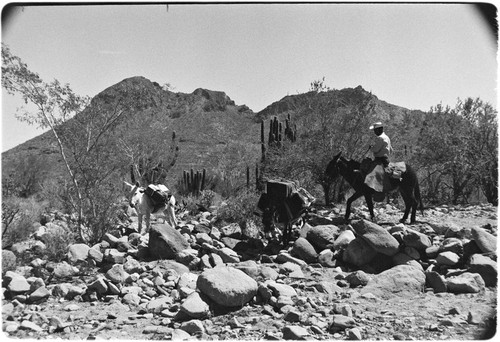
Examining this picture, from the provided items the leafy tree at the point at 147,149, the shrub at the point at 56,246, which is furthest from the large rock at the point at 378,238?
the leafy tree at the point at 147,149

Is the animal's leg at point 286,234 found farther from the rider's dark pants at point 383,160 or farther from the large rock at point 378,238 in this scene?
the rider's dark pants at point 383,160

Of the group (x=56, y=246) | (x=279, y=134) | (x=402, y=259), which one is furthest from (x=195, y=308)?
(x=279, y=134)

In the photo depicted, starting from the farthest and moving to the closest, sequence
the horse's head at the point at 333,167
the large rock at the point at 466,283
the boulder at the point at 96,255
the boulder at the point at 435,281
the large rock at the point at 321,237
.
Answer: the horse's head at the point at 333,167 < the large rock at the point at 321,237 < the boulder at the point at 96,255 < the boulder at the point at 435,281 < the large rock at the point at 466,283

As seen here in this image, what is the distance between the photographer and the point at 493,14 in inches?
199

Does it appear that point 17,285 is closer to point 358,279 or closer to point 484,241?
point 358,279

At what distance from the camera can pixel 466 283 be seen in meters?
5.78

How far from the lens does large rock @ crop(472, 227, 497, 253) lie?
21.6ft

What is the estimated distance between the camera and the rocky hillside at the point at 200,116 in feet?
34.1

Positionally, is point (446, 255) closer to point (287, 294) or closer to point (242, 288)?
point (287, 294)

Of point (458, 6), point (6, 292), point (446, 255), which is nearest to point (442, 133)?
point (446, 255)

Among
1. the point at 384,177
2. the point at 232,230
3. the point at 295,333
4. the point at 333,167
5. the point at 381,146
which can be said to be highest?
the point at 381,146

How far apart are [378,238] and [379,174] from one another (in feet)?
7.80

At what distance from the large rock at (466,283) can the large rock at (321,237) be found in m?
2.53

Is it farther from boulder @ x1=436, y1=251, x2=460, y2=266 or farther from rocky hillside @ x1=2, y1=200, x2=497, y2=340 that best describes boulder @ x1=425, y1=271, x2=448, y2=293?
boulder @ x1=436, y1=251, x2=460, y2=266
